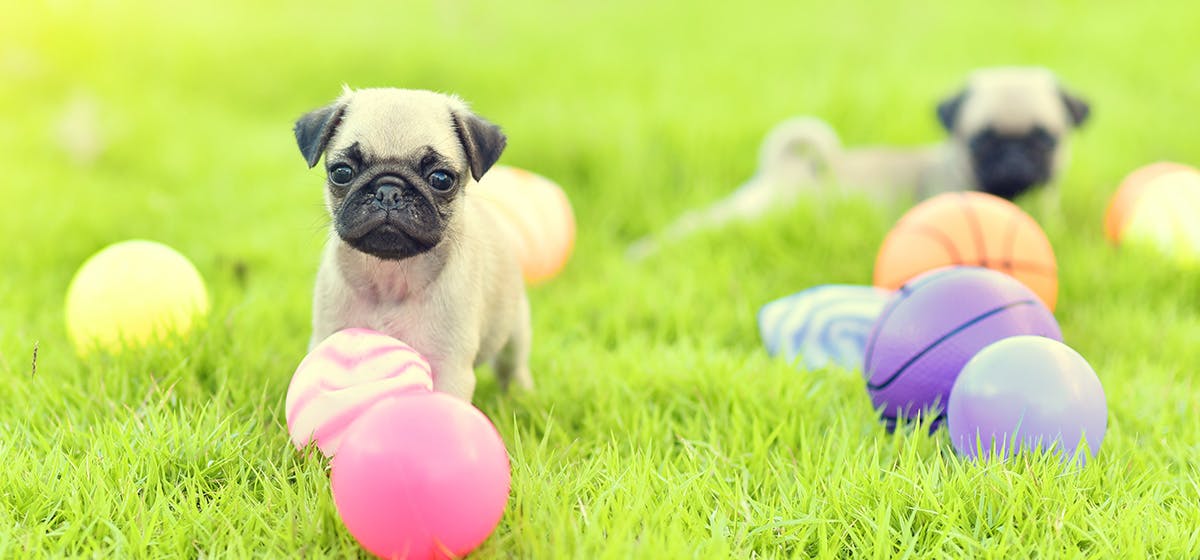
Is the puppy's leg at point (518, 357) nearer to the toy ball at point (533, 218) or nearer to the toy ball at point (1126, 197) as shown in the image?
the toy ball at point (533, 218)

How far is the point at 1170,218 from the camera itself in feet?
17.9

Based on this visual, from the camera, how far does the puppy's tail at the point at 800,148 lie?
6.47m

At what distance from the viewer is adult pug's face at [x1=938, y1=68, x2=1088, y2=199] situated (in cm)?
607

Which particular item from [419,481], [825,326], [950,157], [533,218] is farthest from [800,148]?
[419,481]

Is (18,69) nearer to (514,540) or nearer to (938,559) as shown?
(514,540)

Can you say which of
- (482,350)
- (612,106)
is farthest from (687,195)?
(482,350)

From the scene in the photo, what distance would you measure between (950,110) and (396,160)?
171 inches

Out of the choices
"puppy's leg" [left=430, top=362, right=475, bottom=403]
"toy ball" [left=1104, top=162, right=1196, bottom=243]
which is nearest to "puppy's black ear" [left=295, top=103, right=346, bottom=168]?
"puppy's leg" [left=430, top=362, right=475, bottom=403]

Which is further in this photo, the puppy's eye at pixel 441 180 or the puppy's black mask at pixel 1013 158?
the puppy's black mask at pixel 1013 158

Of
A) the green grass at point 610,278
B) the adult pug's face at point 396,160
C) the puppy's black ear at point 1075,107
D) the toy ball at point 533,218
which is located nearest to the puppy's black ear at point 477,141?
the adult pug's face at point 396,160

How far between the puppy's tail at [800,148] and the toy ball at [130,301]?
3.66 metres

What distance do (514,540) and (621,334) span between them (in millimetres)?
2082

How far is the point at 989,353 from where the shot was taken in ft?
11.3

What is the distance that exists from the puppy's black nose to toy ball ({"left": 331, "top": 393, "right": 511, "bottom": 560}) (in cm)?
68
